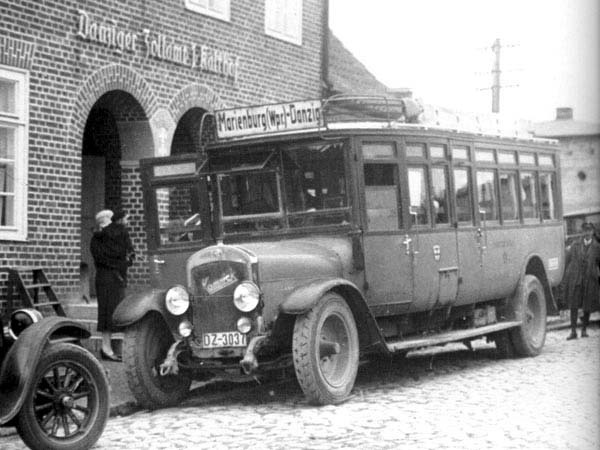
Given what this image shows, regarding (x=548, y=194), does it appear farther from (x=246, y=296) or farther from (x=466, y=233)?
(x=246, y=296)

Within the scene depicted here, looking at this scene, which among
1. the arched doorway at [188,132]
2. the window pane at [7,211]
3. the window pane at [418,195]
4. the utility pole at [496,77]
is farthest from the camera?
the utility pole at [496,77]

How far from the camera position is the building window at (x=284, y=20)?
63.2 ft

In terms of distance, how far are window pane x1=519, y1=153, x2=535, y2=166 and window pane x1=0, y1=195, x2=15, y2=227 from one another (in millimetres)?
6212

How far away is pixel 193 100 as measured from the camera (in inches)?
675

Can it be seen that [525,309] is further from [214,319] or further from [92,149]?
[92,149]

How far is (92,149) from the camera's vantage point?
666 inches

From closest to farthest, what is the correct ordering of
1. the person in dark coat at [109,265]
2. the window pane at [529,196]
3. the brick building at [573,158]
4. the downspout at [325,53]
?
the person in dark coat at [109,265] → the window pane at [529,196] → the downspout at [325,53] → the brick building at [573,158]

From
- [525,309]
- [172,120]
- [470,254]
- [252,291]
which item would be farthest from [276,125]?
[172,120]

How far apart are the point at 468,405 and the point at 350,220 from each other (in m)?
2.13

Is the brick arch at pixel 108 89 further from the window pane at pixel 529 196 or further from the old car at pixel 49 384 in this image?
the old car at pixel 49 384

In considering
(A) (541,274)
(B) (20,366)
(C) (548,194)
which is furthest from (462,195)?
A: (B) (20,366)

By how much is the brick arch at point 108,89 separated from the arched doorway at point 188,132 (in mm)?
1616

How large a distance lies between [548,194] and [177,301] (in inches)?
257

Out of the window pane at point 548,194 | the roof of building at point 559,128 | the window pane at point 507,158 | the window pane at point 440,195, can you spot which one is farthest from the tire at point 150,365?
the roof of building at point 559,128
